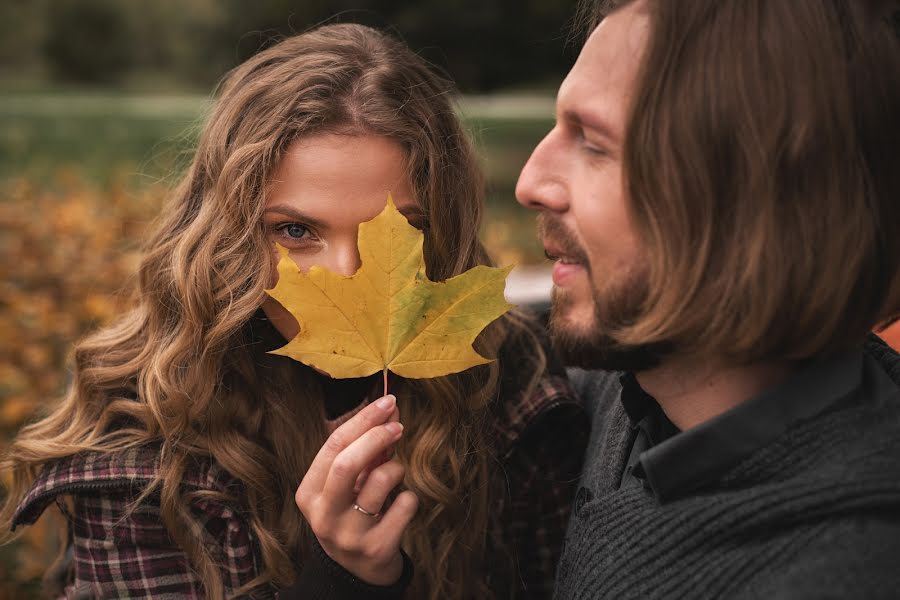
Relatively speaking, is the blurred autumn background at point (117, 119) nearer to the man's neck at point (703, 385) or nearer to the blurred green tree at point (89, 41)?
the blurred green tree at point (89, 41)

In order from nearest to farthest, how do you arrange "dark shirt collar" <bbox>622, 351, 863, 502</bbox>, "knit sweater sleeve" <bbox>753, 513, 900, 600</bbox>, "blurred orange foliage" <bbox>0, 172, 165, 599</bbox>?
1. "knit sweater sleeve" <bbox>753, 513, 900, 600</bbox>
2. "dark shirt collar" <bbox>622, 351, 863, 502</bbox>
3. "blurred orange foliage" <bbox>0, 172, 165, 599</bbox>

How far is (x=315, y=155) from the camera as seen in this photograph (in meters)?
1.88

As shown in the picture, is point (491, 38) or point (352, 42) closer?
point (352, 42)

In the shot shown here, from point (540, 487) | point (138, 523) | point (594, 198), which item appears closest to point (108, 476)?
point (138, 523)

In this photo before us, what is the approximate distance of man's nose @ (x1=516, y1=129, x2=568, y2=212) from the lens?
1633mm

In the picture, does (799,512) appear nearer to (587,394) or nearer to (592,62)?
(592,62)

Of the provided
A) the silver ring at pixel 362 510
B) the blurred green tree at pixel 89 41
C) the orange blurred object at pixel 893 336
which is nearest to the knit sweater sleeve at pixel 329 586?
the silver ring at pixel 362 510

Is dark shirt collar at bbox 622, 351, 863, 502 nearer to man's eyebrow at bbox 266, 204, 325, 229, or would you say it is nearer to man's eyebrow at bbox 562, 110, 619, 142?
man's eyebrow at bbox 562, 110, 619, 142

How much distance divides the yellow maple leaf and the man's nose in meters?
0.17

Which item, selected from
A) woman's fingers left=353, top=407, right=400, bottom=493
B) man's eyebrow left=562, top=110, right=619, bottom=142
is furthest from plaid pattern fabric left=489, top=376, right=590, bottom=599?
man's eyebrow left=562, top=110, right=619, bottom=142

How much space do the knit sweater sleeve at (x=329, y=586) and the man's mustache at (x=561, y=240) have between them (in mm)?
778

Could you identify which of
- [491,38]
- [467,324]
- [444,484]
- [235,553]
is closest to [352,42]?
[467,324]

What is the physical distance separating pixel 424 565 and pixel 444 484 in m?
0.22

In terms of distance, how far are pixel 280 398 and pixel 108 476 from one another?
46 cm
